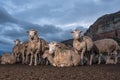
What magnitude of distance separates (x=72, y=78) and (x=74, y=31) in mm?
10493

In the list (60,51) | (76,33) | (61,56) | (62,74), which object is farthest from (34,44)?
(62,74)

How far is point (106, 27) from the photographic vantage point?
73.6 meters

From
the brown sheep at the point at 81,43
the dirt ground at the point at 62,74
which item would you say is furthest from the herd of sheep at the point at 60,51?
the dirt ground at the point at 62,74

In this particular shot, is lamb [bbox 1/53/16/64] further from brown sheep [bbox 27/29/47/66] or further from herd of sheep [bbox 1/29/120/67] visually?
brown sheep [bbox 27/29/47/66]

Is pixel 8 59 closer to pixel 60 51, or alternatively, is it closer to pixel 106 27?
pixel 60 51

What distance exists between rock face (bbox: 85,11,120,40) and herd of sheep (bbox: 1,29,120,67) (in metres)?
36.6

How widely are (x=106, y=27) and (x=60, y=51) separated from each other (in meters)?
52.6

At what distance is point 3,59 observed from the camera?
32438 mm

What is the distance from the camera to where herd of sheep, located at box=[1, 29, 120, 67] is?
22.3 metres

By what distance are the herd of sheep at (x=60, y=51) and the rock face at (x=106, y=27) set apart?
36.6 metres

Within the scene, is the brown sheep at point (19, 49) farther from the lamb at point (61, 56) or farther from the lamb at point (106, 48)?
the lamb at point (61, 56)

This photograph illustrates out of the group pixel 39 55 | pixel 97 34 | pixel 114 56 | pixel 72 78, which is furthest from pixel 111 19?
pixel 72 78

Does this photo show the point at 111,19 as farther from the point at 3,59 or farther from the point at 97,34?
the point at 3,59

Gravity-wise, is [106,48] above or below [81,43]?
below
